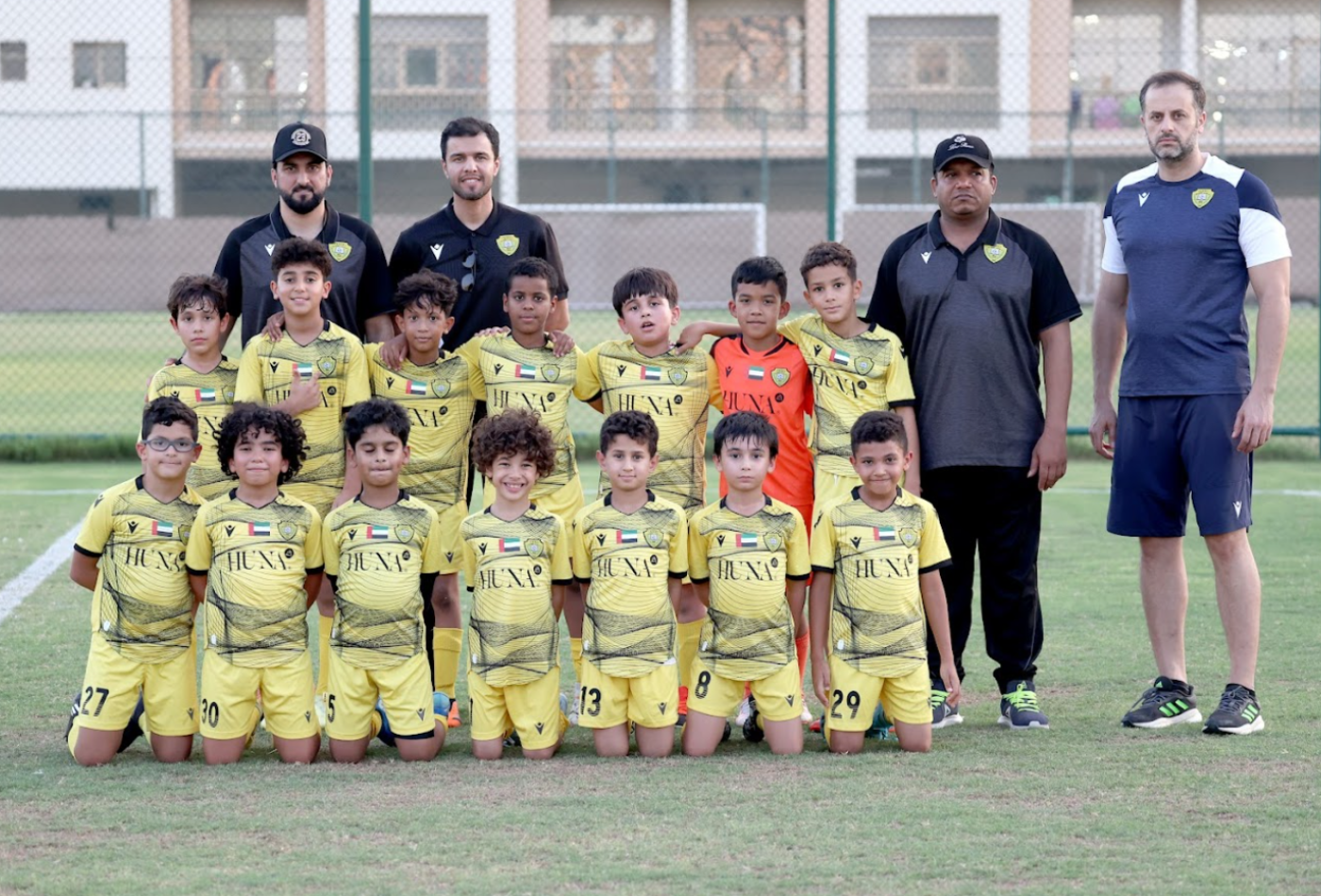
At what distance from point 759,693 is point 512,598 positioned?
76 centimetres

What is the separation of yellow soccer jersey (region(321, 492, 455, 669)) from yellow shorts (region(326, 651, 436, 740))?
30mm

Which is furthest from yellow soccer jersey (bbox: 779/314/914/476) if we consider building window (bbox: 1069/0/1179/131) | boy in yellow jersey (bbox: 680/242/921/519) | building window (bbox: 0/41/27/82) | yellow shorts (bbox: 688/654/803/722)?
building window (bbox: 1069/0/1179/131)

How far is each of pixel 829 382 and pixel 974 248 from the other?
1.98 ft

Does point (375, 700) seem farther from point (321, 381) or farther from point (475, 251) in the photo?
point (475, 251)

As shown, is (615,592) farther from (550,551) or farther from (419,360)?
(419,360)

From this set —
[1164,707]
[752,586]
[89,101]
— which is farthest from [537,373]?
[89,101]

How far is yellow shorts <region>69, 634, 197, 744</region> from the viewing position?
4.66m

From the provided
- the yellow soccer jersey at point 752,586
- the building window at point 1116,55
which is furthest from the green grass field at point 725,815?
the building window at point 1116,55

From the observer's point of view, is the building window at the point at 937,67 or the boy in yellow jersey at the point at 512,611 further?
the building window at the point at 937,67

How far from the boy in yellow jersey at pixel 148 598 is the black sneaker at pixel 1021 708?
239 centimetres

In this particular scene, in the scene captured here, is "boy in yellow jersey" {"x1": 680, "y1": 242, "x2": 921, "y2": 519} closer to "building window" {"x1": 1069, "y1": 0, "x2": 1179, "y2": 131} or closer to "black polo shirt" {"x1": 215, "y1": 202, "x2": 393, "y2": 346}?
"black polo shirt" {"x1": 215, "y1": 202, "x2": 393, "y2": 346}

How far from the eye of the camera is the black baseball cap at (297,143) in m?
5.34

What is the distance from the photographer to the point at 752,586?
482 cm

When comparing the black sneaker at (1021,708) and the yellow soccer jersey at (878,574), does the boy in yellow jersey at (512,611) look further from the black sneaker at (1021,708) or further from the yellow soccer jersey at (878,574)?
the black sneaker at (1021,708)
